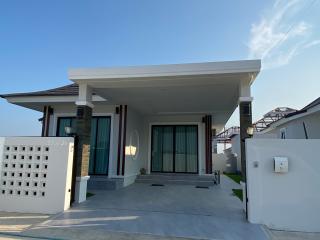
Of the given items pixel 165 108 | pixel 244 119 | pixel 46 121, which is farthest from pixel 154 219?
pixel 46 121

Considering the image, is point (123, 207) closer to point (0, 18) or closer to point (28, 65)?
point (0, 18)

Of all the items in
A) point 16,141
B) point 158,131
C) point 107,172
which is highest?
point 158,131

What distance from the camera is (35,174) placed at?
20.2 feet

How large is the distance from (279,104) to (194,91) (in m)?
21.0

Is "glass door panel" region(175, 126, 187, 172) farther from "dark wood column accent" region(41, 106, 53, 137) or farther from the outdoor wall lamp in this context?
the outdoor wall lamp

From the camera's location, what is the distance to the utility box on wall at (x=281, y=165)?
5035 millimetres

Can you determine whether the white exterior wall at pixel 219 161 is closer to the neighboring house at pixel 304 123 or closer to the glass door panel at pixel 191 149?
Result: the neighboring house at pixel 304 123

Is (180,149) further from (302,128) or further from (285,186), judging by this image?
(285,186)

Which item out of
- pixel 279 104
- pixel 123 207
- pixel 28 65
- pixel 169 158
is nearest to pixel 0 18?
pixel 28 65

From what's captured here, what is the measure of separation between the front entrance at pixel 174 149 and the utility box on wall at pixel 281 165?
277 inches

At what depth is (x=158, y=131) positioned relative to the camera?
41.6ft

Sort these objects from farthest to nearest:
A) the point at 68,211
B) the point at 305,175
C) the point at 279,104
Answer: the point at 279,104
the point at 68,211
the point at 305,175

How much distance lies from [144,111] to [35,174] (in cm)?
614

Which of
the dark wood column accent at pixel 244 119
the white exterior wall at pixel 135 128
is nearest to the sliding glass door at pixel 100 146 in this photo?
the white exterior wall at pixel 135 128
